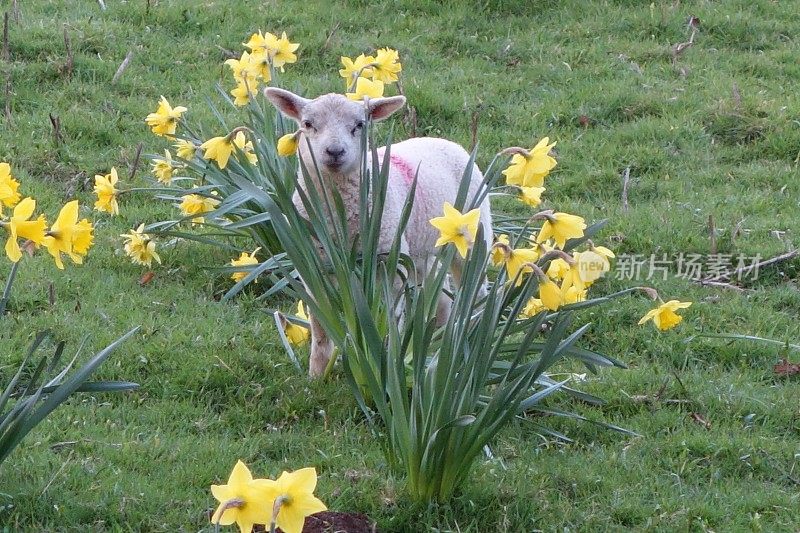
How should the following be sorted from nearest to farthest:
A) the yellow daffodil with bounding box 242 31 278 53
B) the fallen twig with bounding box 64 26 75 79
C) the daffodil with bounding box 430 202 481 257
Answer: the daffodil with bounding box 430 202 481 257
the yellow daffodil with bounding box 242 31 278 53
the fallen twig with bounding box 64 26 75 79

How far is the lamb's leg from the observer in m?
5.10

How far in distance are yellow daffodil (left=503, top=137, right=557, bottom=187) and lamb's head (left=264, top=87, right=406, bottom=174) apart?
1.03 meters

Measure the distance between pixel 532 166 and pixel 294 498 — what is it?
161cm

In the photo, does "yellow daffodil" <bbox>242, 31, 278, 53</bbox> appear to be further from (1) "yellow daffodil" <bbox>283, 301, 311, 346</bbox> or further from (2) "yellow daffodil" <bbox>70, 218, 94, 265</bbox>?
(2) "yellow daffodil" <bbox>70, 218, 94, 265</bbox>

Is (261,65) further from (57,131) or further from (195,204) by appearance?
(57,131)

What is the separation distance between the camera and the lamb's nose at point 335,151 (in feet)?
16.2

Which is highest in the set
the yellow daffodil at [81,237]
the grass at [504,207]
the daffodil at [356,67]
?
the yellow daffodil at [81,237]

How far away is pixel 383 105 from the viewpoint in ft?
17.1

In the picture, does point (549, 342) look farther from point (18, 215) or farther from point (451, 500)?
point (18, 215)

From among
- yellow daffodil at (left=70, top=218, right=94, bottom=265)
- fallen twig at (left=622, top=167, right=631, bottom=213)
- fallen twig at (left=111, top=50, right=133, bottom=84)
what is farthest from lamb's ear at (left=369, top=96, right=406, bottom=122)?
fallen twig at (left=111, top=50, right=133, bottom=84)

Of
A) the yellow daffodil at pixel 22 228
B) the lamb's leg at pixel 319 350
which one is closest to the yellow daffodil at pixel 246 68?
the lamb's leg at pixel 319 350

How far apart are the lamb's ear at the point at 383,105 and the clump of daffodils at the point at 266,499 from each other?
8.38 feet

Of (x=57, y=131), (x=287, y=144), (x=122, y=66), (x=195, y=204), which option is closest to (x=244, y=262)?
(x=195, y=204)

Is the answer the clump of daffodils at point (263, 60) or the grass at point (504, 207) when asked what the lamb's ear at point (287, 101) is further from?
the grass at point (504, 207)
